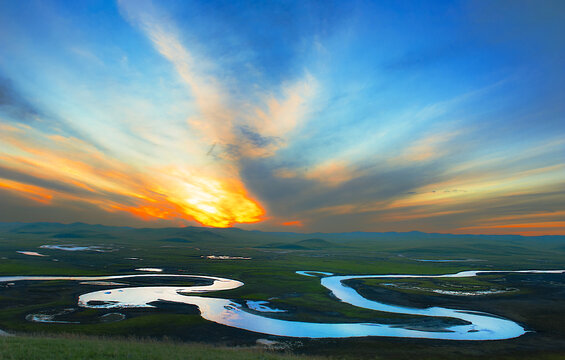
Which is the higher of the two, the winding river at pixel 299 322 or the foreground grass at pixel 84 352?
the foreground grass at pixel 84 352

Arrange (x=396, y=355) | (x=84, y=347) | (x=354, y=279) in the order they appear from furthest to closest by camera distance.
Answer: (x=354, y=279) < (x=396, y=355) < (x=84, y=347)

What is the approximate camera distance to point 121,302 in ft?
198

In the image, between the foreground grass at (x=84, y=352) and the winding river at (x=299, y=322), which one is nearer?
the foreground grass at (x=84, y=352)

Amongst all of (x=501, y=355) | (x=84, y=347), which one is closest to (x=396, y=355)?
(x=501, y=355)

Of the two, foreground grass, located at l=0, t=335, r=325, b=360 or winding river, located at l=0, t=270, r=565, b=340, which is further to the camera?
winding river, located at l=0, t=270, r=565, b=340

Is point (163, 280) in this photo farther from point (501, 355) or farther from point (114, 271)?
point (501, 355)

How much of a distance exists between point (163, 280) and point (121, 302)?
28.5 meters

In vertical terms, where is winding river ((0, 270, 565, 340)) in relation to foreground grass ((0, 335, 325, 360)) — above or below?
below

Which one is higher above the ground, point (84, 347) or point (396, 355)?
point (84, 347)

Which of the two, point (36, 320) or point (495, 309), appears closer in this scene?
point (36, 320)

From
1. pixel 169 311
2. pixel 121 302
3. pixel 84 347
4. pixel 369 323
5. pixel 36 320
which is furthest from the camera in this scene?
pixel 121 302

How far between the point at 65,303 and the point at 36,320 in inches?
462

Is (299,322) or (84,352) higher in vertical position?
(84,352)

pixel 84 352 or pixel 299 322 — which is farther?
pixel 299 322
